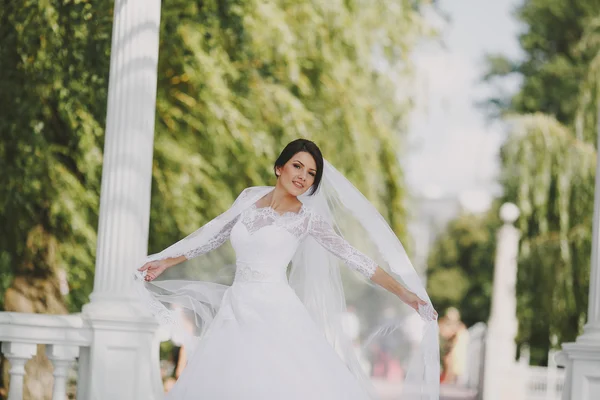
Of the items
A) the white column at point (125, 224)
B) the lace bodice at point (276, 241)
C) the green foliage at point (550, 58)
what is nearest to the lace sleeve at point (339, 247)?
the lace bodice at point (276, 241)

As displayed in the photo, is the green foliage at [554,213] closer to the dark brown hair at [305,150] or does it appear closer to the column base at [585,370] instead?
the column base at [585,370]

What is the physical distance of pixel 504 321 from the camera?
15.1m

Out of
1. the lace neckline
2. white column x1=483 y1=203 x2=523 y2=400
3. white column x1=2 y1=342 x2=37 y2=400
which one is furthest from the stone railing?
white column x1=483 y1=203 x2=523 y2=400

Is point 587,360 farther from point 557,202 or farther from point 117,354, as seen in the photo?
point 557,202

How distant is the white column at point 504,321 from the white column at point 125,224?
335 inches

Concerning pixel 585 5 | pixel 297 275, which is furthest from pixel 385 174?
pixel 585 5

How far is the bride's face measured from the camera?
4801 mm

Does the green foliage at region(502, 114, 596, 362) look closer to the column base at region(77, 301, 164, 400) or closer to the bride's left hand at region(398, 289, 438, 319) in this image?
the column base at region(77, 301, 164, 400)

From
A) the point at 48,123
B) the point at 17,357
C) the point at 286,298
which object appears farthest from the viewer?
the point at 48,123

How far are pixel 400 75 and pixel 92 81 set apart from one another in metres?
3.03

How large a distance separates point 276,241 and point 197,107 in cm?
478

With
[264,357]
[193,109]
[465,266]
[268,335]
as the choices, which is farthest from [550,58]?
[264,357]

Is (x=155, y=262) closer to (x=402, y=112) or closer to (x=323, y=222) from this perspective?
(x=323, y=222)

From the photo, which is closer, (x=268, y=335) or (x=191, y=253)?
(x=268, y=335)
